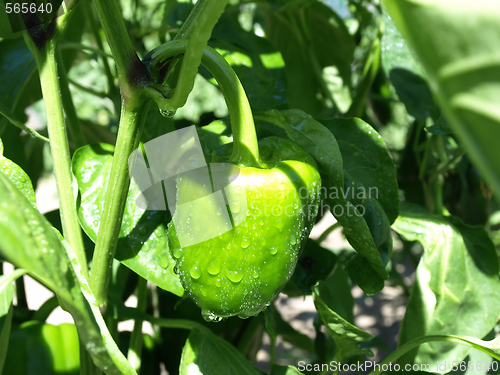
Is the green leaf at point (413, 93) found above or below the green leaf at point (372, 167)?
above

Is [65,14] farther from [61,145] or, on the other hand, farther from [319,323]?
[319,323]

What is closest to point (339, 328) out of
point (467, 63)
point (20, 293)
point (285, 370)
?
point (285, 370)

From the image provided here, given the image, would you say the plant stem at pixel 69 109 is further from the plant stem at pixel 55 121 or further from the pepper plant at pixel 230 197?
the plant stem at pixel 55 121

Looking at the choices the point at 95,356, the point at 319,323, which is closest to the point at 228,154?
the point at 95,356

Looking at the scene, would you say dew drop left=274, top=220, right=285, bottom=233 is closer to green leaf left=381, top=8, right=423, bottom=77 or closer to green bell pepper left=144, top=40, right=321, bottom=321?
green bell pepper left=144, top=40, right=321, bottom=321

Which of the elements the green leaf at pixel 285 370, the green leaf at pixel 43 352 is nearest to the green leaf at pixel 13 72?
the green leaf at pixel 43 352

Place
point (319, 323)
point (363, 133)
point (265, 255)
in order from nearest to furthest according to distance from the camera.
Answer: point (265, 255) → point (363, 133) → point (319, 323)
